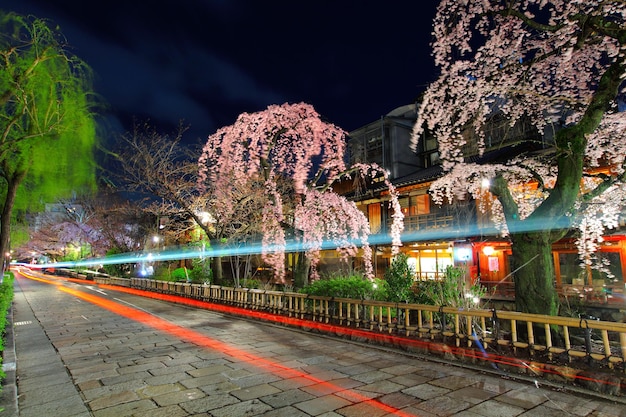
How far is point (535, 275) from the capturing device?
306 inches

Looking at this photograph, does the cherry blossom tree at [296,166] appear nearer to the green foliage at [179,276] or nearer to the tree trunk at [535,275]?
the tree trunk at [535,275]

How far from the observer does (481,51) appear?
920cm

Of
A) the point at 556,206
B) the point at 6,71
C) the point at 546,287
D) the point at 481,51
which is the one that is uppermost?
the point at 481,51

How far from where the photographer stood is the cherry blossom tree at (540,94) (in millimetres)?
7402

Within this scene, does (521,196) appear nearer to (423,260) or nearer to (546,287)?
(546,287)

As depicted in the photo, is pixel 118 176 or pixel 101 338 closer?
pixel 101 338

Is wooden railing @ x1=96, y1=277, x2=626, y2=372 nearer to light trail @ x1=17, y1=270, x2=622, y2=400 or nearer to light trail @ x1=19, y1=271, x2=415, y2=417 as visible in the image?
light trail @ x1=17, y1=270, x2=622, y2=400

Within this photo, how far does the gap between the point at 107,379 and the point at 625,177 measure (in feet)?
35.7

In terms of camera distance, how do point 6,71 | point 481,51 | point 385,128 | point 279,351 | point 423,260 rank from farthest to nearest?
1. point 385,128
2. point 423,260
3. point 481,51
4. point 6,71
5. point 279,351

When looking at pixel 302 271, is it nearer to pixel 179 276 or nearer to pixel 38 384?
pixel 38 384


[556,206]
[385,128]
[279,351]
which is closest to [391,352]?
[279,351]

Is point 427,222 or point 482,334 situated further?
point 427,222

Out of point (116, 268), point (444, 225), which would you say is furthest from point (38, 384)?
point (116, 268)

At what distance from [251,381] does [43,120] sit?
9.61 m
